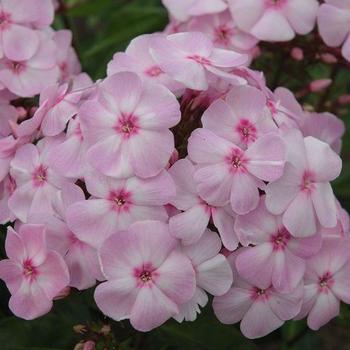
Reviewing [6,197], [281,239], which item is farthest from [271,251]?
[6,197]

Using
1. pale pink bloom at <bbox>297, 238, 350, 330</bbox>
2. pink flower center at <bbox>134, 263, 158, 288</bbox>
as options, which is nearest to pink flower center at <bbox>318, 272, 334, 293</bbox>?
pale pink bloom at <bbox>297, 238, 350, 330</bbox>

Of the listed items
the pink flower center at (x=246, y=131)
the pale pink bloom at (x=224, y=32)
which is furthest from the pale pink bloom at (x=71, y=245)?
the pale pink bloom at (x=224, y=32)

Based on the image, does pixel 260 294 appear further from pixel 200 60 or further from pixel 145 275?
pixel 200 60

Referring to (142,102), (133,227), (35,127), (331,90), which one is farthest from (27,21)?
(331,90)

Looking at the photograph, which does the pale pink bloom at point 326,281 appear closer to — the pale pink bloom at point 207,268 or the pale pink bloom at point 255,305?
the pale pink bloom at point 255,305

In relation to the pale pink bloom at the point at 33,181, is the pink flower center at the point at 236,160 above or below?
above

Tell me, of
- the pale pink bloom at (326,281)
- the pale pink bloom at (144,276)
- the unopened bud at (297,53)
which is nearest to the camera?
the pale pink bloom at (144,276)

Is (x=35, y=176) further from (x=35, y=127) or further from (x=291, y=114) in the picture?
(x=291, y=114)
